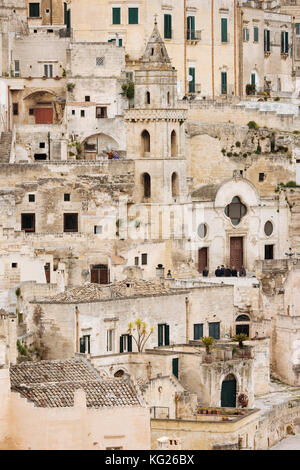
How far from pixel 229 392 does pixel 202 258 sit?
12.9 meters

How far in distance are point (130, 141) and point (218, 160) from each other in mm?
5963

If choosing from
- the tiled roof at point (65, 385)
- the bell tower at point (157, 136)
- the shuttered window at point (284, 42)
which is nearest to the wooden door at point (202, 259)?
the bell tower at point (157, 136)

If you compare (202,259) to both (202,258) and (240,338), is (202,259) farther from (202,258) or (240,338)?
(240,338)

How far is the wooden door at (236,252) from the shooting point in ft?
273

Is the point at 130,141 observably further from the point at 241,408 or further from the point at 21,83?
the point at 241,408

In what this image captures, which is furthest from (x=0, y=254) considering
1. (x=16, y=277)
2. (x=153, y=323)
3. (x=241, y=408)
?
(x=241, y=408)

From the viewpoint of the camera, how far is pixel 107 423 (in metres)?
60.5

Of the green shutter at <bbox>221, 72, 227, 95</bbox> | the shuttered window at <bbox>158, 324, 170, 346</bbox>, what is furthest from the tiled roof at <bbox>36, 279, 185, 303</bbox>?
the green shutter at <bbox>221, 72, 227, 95</bbox>

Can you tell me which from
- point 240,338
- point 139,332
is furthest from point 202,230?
point 139,332

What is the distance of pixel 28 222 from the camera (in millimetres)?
78688

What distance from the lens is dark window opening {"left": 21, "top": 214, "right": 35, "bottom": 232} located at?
7856 centimetres

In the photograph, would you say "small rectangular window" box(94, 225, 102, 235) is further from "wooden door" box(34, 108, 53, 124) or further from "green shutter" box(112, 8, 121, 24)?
"green shutter" box(112, 8, 121, 24)

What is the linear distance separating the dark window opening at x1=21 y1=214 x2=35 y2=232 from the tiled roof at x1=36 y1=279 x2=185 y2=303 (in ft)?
22.6

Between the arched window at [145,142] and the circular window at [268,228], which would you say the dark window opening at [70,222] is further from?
the circular window at [268,228]
